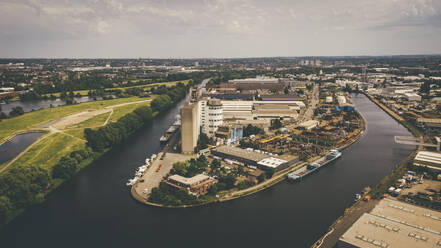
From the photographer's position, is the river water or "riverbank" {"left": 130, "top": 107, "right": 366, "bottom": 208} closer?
the river water

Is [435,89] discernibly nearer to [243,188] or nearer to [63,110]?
[243,188]

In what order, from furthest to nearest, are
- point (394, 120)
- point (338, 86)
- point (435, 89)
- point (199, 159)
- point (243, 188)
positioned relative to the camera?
point (338, 86)
point (435, 89)
point (394, 120)
point (199, 159)
point (243, 188)

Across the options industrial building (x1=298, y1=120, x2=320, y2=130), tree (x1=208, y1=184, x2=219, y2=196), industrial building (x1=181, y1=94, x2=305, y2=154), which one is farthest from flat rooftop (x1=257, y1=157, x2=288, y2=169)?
industrial building (x1=298, y1=120, x2=320, y2=130)

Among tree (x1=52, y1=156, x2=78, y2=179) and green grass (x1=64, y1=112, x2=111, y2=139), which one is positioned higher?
green grass (x1=64, y1=112, x2=111, y2=139)

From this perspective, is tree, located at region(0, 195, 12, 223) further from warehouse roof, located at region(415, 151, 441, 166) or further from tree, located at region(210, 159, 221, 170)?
warehouse roof, located at region(415, 151, 441, 166)

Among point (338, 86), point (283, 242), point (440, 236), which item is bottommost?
point (283, 242)

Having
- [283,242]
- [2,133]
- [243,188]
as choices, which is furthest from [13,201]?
[2,133]

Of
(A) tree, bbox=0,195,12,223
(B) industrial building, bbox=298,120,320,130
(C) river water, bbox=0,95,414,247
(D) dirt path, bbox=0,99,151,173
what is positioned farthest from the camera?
(B) industrial building, bbox=298,120,320,130

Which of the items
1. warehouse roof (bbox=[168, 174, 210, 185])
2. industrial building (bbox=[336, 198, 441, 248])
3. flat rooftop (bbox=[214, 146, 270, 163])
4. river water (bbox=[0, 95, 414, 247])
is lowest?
river water (bbox=[0, 95, 414, 247])
